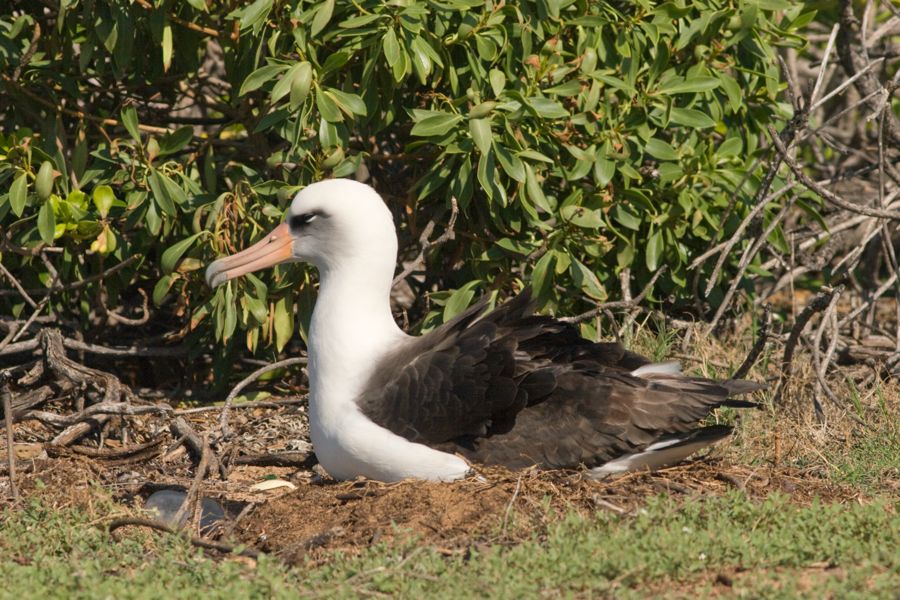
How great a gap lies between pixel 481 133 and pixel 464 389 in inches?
62.5

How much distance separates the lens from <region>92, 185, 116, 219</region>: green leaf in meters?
7.02

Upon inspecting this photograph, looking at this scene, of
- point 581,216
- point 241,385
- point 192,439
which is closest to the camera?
point 192,439

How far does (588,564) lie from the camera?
4.45 metres

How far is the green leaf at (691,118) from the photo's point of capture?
7.25 m

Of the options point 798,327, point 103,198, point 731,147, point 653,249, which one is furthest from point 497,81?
point 103,198

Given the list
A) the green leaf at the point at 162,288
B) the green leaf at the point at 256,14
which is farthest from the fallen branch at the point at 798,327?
the green leaf at the point at 162,288

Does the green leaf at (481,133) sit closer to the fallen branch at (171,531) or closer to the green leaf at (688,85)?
the green leaf at (688,85)

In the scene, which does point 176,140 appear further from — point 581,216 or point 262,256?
point 581,216

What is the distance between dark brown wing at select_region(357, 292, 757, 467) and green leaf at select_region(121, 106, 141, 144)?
214 centimetres

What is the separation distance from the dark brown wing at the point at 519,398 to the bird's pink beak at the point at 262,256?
862 millimetres

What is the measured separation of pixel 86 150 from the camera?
7.36 m

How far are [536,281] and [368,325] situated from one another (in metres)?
1.47

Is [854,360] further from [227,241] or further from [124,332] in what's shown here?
[124,332]

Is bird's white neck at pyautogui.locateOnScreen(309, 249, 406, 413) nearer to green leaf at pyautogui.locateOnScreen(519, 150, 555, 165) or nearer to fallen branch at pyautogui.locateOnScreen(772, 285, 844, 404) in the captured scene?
green leaf at pyautogui.locateOnScreen(519, 150, 555, 165)
